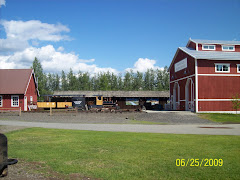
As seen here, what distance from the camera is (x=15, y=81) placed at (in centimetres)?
4225

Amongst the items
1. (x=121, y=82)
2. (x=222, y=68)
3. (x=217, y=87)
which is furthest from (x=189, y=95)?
(x=121, y=82)

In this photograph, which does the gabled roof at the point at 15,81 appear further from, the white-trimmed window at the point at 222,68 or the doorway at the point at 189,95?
the white-trimmed window at the point at 222,68

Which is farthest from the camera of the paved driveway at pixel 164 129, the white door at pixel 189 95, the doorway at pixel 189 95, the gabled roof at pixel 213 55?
the white door at pixel 189 95

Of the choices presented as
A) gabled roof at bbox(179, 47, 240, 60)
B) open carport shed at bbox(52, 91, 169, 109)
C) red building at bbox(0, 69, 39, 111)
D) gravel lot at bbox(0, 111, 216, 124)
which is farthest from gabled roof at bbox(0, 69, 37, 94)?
gabled roof at bbox(179, 47, 240, 60)

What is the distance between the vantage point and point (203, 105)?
33.3 m

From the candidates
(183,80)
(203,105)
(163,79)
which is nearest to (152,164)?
(203,105)

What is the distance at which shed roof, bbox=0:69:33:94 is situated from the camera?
1590 inches

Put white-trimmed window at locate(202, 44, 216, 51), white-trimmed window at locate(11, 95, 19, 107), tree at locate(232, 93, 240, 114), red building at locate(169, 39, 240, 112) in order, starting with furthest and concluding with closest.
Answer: white-trimmed window at locate(11, 95, 19, 107), white-trimmed window at locate(202, 44, 216, 51), red building at locate(169, 39, 240, 112), tree at locate(232, 93, 240, 114)

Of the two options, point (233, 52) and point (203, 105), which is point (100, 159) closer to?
point (203, 105)

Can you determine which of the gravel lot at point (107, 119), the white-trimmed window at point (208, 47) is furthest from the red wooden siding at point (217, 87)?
the white-trimmed window at point (208, 47)

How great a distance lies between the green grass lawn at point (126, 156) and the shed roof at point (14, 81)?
31.4 m

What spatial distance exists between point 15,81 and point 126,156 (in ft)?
126

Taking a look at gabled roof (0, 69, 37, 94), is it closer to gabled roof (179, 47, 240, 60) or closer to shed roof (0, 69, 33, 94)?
shed roof (0, 69, 33, 94)

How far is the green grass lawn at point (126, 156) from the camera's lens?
6.54 m
